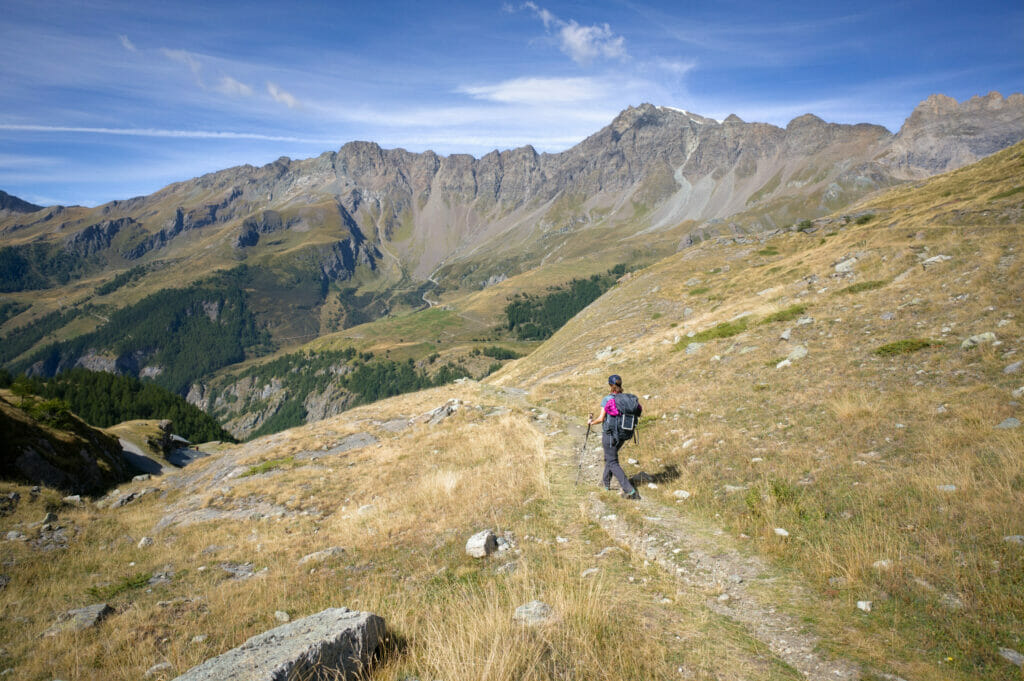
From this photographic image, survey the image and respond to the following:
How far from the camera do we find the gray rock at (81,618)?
8797mm

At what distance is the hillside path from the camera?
20.2ft

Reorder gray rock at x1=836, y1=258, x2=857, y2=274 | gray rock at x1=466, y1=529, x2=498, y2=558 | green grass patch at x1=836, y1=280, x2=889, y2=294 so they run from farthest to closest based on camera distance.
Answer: gray rock at x1=836, y1=258, x2=857, y2=274 → green grass patch at x1=836, y1=280, x2=889, y2=294 → gray rock at x1=466, y1=529, x2=498, y2=558

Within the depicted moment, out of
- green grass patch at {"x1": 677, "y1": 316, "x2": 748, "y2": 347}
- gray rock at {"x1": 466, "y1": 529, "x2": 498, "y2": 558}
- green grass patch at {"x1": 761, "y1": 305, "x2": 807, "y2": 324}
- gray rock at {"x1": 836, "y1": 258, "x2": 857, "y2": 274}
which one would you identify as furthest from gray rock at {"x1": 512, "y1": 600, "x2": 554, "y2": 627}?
gray rock at {"x1": 836, "y1": 258, "x2": 857, "y2": 274}

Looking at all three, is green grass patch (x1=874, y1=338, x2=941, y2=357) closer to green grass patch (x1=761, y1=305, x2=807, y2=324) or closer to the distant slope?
green grass patch (x1=761, y1=305, x2=807, y2=324)

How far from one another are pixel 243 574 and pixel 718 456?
13.7 m

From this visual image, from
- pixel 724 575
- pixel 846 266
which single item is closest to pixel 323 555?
pixel 724 575

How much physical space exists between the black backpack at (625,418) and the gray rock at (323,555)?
26.2 feet

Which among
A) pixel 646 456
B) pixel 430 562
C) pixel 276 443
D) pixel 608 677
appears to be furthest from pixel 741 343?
pixel 276 443

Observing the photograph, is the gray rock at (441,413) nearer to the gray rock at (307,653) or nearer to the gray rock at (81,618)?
the gray rock at (81,618)

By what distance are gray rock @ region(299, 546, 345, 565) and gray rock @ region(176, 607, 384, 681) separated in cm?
571

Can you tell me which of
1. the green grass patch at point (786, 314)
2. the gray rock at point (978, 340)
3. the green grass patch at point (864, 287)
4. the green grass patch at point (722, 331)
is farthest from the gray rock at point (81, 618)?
the green grass patch at point (864, 287)

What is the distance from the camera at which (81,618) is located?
923 cm

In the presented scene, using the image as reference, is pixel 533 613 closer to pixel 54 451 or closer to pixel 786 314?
pixel 786 314

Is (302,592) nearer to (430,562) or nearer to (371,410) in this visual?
(430,562)
